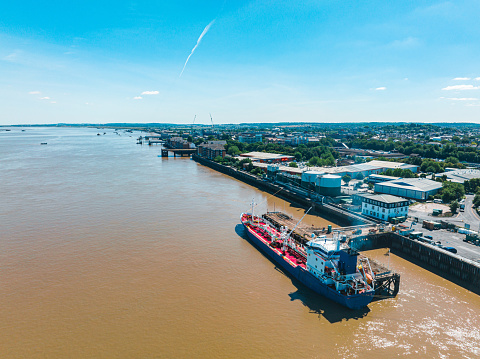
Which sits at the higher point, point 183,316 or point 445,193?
point 445,193

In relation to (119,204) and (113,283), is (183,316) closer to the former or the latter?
(113,283)

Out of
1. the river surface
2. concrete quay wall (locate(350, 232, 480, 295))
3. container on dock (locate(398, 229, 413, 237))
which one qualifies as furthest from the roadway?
the river surface

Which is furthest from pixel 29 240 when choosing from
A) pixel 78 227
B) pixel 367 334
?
pixel 367 334

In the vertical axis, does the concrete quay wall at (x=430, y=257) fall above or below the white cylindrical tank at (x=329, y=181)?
below

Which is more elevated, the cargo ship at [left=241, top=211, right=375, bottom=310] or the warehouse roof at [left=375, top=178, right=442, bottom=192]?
the warehouse roof at [left=375, top=178, right=442, bottom=192]

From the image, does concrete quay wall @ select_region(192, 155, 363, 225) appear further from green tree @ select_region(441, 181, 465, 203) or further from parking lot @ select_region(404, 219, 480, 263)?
green tree @ select_region(441, 181, 465, 203)

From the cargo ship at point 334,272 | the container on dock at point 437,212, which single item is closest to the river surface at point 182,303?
the cargo ship at point 334,272

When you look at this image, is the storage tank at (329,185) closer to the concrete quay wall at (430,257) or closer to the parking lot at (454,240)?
the parking lot at (454,240)
